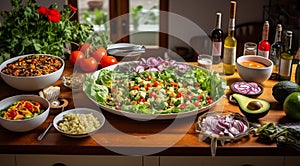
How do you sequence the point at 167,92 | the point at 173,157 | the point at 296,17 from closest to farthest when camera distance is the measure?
the point at 173,157
the point at 167,92
the point at 296,17

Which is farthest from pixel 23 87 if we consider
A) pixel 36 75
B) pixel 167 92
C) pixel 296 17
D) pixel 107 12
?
pixel 296 17

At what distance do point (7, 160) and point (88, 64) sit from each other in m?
0.73

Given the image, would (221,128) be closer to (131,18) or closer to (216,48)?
(216,48)

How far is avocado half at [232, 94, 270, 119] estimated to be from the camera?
1987mm

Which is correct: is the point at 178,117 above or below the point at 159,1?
below

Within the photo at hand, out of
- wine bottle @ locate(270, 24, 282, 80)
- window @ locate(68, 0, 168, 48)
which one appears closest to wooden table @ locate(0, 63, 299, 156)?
wine bottle @ locate(270, 24, 282, 80)

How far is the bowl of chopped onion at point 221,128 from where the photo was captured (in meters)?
1.84

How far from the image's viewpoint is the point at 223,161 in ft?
6.41

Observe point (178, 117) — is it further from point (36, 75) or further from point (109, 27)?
point (109, 27)

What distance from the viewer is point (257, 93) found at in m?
2.20

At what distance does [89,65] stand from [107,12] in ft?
6.16

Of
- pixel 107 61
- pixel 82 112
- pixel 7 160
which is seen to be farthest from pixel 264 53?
pixel 7 160

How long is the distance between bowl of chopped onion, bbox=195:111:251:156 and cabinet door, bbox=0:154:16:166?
2.69 ft

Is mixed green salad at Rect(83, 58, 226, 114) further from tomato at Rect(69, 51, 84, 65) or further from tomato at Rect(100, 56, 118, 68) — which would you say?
tomato at Rect(69, 51, 84, 65)
